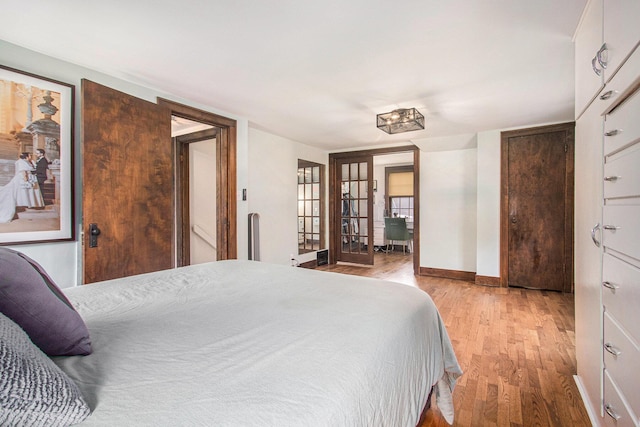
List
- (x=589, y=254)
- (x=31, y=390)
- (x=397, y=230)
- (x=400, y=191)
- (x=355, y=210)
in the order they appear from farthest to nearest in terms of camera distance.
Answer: (x=400, y=191), (x=397, y=230), (x=355, y=210), (x=589, y=254), (x=31, y=390)

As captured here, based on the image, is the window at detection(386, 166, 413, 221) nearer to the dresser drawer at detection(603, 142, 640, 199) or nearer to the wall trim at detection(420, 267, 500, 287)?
the wall trim at detection(420, 267, 500, 287)

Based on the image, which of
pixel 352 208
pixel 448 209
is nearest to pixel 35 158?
pixel 352 208

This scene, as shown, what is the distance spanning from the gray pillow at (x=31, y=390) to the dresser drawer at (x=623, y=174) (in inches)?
66.5

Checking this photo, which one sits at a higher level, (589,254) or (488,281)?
(589,254)

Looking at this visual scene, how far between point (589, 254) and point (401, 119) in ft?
7.08

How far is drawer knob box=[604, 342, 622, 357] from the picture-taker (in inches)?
46.6

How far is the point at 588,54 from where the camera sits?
1.63 m

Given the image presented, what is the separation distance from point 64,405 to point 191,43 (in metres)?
2.17

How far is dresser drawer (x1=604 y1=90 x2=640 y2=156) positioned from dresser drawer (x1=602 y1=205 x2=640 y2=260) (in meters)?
0.26

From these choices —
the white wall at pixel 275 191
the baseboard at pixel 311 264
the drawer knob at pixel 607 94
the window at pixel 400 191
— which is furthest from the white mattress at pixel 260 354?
the window at pixel 400 191

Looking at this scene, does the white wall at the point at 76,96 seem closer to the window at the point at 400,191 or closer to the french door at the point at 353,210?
the french door at the point at 353,210

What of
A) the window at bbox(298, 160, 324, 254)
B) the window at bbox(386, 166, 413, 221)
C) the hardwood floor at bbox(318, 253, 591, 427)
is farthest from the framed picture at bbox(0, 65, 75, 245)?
the window at bbox(386, 166, 413, 221)

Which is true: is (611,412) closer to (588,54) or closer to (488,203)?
(588,54)

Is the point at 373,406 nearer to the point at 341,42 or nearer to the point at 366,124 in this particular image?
the point at 341,42
